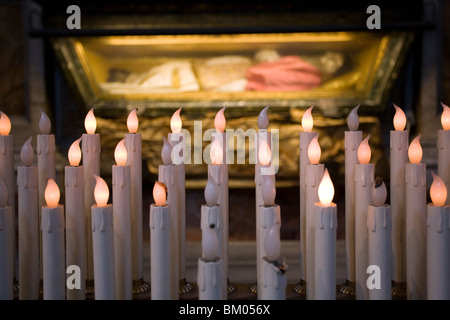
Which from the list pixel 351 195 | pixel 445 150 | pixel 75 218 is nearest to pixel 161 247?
pixel 75 218

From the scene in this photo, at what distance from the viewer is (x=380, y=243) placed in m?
0.84

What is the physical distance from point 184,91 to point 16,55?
676mm

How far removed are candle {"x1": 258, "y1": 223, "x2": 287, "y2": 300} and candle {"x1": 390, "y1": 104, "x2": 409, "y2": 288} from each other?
361 mm

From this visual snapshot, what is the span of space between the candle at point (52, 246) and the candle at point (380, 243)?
18.9 inches

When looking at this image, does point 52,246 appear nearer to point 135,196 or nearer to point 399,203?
point 135,196

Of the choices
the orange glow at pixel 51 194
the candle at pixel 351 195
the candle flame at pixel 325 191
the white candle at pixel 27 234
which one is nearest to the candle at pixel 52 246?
the orange glow at pixel 51 194

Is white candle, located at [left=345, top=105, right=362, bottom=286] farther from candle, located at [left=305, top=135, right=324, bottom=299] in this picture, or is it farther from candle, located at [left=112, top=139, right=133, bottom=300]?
candle, located at [left=112, top=139, right=133, bottom=300]

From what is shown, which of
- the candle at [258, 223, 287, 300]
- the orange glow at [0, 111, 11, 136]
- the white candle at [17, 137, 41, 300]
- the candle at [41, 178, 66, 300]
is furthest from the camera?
the orange glow at [0, 111, 11, 136]

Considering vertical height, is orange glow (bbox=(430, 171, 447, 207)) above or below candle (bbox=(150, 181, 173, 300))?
above

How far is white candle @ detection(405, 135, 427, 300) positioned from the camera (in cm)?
92

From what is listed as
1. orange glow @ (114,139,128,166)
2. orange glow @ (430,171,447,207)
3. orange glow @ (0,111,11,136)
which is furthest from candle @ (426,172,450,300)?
orange glow @ (0,111,11,136)

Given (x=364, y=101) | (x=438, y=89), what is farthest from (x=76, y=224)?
(x=438, y=89)
